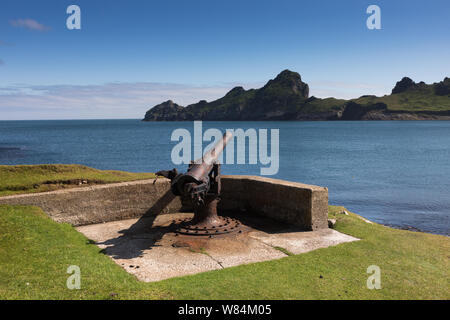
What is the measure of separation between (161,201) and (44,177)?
3.70 meters

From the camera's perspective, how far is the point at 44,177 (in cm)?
1117

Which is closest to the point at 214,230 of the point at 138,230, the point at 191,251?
the point at 191,251

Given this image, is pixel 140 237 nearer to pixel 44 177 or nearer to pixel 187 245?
pixel 187 245

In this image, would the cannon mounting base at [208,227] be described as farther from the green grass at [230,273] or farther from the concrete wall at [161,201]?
the green grass at [230,273]

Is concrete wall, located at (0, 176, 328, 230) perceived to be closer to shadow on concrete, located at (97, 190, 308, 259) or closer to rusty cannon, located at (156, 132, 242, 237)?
shadow on concrete, located at (97, 190, 308, 259)

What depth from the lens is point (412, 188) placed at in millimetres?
34188

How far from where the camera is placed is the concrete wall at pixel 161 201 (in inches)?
360

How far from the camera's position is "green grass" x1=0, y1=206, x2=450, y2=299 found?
5469mm

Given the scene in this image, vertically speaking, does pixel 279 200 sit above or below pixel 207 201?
below

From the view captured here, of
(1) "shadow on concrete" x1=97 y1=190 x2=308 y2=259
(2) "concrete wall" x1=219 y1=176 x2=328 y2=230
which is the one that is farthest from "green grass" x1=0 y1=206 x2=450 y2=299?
(2) "concrete wall" x1=219 y1=176 x2=328 y2=230

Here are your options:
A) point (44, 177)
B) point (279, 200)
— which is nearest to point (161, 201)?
point (279, 200)

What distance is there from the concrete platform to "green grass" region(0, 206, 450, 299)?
37 cm

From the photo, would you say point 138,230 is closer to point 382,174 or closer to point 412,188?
point 412,188

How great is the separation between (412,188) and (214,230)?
101ft
